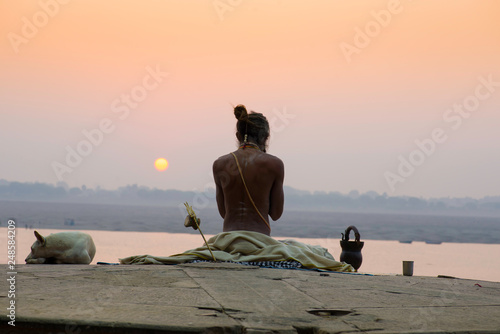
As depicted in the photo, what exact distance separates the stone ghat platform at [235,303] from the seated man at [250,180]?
130 cm

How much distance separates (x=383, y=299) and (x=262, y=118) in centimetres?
308

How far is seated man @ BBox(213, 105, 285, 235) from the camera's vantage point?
612 cm

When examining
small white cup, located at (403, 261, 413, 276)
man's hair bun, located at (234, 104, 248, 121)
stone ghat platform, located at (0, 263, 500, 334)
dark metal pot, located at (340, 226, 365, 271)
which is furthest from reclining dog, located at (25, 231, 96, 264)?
small white cup, located at (403, 261, 413, 276)

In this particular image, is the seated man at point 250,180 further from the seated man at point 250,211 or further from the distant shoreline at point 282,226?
the distant shoreline at point 282,226

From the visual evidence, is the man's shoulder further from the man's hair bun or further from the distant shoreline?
the distant shoreline

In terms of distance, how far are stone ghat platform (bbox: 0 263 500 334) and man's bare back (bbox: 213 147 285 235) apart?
1.30 metres

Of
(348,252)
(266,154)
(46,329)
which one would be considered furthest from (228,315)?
(348,252)

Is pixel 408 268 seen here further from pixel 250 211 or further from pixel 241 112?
pixel 241 112

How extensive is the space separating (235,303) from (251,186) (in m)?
2.86

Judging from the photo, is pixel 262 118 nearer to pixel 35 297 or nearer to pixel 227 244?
pixel 227 244

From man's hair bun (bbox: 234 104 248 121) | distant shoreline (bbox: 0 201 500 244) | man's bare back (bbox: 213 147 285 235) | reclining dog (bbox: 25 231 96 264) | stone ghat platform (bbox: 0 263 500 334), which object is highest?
distant shoreline (bbox: 0 201 500 244)

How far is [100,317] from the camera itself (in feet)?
9.07

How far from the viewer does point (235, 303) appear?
331 cm

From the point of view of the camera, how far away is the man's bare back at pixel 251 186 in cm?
611
